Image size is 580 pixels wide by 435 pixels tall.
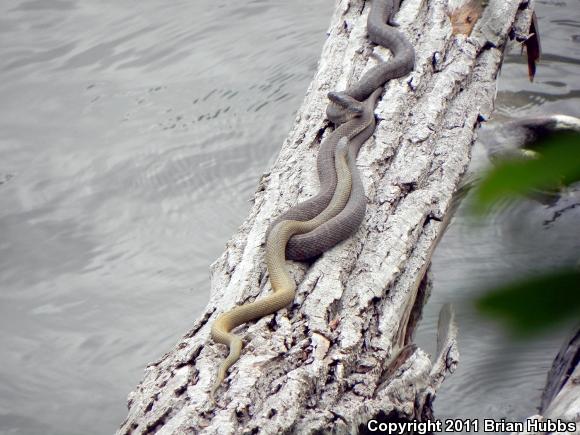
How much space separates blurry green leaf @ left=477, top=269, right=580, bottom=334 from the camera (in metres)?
0.73

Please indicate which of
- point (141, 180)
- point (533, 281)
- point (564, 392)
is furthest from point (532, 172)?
point (141, 180)

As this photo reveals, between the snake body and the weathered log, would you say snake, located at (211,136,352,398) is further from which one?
the weathered log

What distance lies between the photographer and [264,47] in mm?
9492

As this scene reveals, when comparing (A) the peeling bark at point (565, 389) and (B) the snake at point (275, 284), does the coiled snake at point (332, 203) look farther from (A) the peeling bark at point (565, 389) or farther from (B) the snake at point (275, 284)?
(A) the peeling bark at point (565, 389)

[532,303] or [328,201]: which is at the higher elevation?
[532,303]

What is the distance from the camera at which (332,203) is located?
152 inches

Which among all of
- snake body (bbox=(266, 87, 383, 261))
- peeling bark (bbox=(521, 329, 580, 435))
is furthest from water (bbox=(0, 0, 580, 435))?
snake body (bbox=(266, 87, 383, 261))

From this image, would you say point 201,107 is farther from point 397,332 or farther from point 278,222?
point 397,332

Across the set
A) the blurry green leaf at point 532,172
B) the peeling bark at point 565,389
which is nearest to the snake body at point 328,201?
the peeling bark at point 565,389

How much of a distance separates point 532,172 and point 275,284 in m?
2.53

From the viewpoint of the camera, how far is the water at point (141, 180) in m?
5.84

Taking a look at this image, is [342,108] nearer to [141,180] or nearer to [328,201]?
[328,201]

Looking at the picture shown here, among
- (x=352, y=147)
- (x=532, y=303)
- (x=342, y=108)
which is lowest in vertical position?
(x=352, y=147)

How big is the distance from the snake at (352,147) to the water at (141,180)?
54.1 inches
